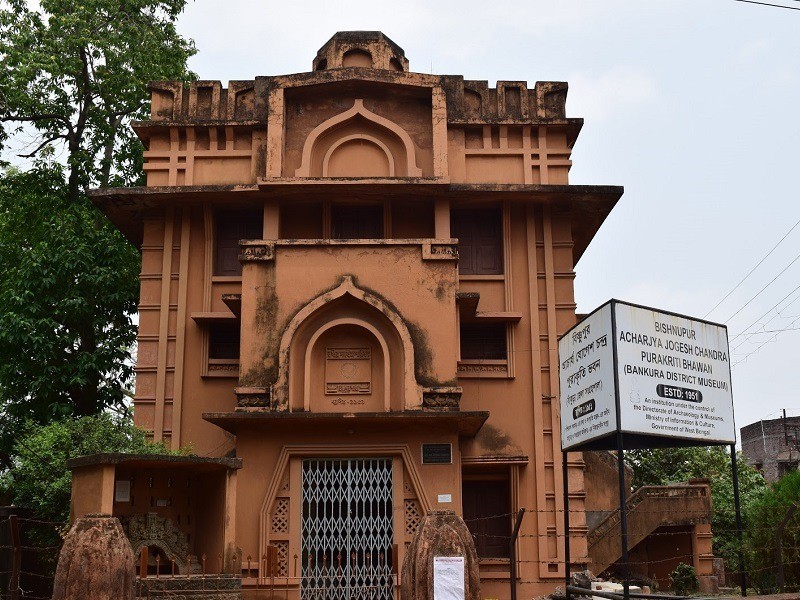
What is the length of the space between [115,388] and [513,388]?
31.8 feet

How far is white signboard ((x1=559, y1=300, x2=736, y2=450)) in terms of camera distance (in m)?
11.6

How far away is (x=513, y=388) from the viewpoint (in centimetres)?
2041

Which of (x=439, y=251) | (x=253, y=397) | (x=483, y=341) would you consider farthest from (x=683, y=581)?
(x=253, y=397)

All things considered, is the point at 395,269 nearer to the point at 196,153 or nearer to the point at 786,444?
the point at 196,153

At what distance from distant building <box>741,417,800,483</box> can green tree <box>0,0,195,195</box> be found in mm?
29870

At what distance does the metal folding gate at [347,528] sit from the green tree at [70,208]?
24.6 ft

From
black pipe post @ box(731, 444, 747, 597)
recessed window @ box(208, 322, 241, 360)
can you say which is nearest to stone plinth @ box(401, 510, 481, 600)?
black pipe post @ box(731, 444, 747, 597)

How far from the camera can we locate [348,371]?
18.7 metres

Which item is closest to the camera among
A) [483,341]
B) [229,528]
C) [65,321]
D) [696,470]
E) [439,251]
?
[229,528]

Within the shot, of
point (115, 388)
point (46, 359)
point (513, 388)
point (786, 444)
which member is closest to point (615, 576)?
point (513, 388)

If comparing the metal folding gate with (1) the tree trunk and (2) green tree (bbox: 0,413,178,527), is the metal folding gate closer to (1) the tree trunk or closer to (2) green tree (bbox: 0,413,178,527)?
(2) green tree (bbox: 0,413,178,527)

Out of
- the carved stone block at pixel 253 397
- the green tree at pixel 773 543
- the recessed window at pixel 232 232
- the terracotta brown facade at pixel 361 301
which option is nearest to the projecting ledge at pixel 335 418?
the terracotta brown facade at pixel 361 301

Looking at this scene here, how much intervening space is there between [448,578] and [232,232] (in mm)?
12233

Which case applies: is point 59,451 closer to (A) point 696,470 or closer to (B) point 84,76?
(B) point 84,76
